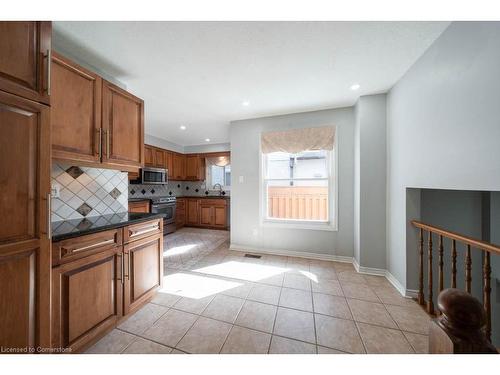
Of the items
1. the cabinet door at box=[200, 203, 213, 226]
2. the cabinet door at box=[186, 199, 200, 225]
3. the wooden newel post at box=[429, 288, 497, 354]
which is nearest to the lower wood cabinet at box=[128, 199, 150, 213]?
the cabinet door at box=[186, 199, 200, 225]

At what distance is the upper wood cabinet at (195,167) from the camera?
18.3 feet

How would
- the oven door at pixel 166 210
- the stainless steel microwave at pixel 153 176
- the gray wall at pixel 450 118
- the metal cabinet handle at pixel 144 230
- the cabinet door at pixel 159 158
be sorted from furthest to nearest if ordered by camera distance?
the cabinet door at pixel 159 158
the oven door at pixel 166 210
the stainless steel microwave at pixel 153 176
the metal cabinet handle at pixel 144 230
the gray wall at pixel 450 118

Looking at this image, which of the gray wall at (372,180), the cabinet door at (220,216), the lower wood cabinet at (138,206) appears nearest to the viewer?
the gray wall at (372,180)

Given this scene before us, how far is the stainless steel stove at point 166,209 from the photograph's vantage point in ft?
14.0

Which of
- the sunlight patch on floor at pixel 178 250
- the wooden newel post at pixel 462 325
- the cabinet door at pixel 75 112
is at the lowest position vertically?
the sunlight patch on floor at pixel 178 250

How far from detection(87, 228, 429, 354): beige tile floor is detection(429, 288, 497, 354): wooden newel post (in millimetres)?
1234

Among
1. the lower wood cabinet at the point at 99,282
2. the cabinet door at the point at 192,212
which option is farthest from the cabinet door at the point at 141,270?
the cabinet door at the point at 192,212

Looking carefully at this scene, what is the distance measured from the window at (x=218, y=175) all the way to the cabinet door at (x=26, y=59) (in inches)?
189

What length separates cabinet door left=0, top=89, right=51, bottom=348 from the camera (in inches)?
33.2

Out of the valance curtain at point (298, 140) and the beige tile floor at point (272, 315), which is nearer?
the beige tile floor at point (272, 315)

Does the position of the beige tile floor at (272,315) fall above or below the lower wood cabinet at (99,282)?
below

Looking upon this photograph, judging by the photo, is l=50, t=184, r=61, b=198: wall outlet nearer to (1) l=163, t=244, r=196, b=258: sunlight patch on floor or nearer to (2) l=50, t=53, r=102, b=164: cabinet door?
(2) l=50, t=53, r=102, b=164: cabinet door

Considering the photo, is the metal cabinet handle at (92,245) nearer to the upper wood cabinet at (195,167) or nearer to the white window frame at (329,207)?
the white window frame at (329,207)

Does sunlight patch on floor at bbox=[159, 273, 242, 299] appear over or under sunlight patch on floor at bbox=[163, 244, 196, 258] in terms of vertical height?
over
